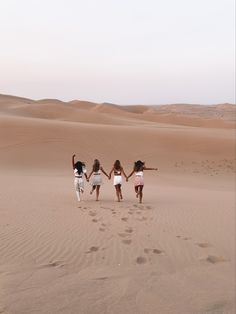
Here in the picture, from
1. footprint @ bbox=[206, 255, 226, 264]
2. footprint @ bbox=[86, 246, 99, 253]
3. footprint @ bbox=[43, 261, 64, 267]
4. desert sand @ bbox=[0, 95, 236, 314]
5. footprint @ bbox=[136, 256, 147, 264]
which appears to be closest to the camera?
desert sand @ bbox=[0, 95, 236, 314]

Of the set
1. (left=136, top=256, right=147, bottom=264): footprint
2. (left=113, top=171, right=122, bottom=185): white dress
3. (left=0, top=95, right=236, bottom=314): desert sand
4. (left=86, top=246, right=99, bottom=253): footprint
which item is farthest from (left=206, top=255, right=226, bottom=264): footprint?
(left=113, top=171, right=122, bottom=185): white dress

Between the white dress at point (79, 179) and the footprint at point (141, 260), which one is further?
the white dress at point (79, 179)

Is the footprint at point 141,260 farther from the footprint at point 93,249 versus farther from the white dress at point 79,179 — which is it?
the white dress at point 79,179

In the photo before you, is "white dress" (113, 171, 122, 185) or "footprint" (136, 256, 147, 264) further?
"white dress" (113, 171, 122, 185)

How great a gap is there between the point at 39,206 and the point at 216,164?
14.4 metres

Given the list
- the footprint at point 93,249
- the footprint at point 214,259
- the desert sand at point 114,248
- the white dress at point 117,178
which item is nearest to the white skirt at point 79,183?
the desert sand at point 114,248

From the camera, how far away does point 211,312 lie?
208 inches

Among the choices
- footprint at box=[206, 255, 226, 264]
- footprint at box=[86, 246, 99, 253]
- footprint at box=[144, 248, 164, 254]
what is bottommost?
footprint at box=[206, 255, 226, 264]

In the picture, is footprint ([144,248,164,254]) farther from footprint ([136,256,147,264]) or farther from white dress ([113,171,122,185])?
white dress ([113,171,122,185])

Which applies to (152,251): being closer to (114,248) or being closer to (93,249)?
(114,248)

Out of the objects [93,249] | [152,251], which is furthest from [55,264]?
[152,251]

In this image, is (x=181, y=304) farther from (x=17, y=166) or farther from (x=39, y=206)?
(x=17, y=166)

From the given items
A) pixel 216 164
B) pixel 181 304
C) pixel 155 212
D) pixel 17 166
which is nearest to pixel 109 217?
pixel 155 212

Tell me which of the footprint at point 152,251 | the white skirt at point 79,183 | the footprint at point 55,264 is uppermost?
the white skirt at point 79,183
